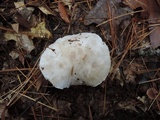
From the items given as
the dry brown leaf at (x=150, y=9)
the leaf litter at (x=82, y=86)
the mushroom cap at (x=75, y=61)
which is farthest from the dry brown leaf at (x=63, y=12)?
the dry brown leaf at (x=150, y=9)

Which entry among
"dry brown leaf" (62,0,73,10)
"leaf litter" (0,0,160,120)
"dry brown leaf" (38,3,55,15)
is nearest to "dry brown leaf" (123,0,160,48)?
"leaf litter" (0,0,160,120)

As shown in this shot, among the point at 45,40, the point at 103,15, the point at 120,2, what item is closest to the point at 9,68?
the point at 45,40

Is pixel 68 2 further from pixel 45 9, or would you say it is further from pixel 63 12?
pixel 45 9

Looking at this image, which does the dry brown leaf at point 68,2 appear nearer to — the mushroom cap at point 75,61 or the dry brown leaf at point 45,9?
the dry brown leaf at point 45,9

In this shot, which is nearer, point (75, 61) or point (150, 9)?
point (75, 61)

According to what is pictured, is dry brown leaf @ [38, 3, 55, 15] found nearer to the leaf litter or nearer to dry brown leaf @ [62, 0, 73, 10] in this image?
the leaf litter

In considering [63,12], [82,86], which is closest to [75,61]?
[82,86]

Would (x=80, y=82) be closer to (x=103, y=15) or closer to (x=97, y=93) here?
(x=97, y=93)
